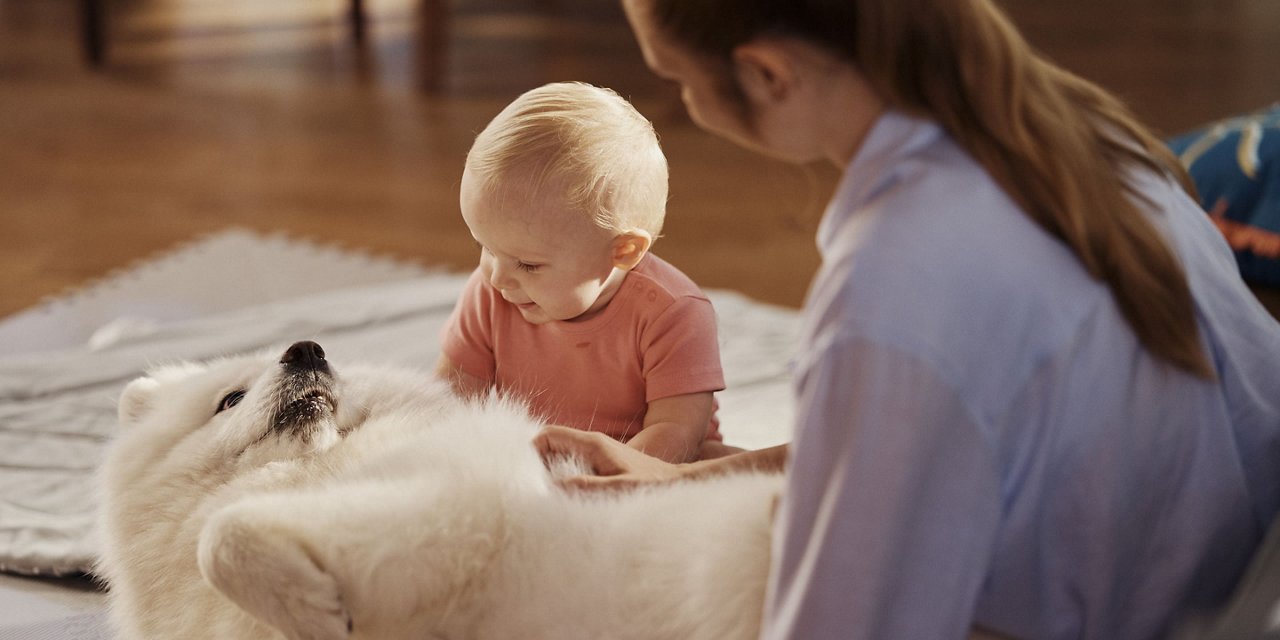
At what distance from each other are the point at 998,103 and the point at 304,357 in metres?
0.73

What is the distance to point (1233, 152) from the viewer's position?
6.51ft

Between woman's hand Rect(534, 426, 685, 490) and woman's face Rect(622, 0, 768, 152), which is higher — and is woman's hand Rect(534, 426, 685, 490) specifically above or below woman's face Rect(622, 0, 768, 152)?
below

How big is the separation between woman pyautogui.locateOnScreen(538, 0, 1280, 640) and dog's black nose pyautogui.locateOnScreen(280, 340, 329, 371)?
0.53m

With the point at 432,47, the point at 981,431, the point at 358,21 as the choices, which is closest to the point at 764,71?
the point at 981,431

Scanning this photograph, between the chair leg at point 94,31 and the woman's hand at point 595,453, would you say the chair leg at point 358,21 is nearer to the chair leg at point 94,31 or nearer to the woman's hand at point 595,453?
the chair leg at point 94,31

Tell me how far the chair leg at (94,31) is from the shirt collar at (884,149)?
407 cm

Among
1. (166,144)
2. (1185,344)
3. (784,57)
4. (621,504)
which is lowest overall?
(166,144)

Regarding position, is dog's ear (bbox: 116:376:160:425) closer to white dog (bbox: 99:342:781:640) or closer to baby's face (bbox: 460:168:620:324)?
white dog (bbox: 99:342:781:640)

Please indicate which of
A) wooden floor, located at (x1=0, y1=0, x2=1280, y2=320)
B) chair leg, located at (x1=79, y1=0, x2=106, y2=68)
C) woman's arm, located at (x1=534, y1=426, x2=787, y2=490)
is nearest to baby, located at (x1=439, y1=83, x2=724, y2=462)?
woman's arm, located at (x1=534, y1=426, x2=787, y2=490)

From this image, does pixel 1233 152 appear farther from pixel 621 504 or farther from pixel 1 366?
pixel 1 366

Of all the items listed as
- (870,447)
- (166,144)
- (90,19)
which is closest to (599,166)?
(870,447)

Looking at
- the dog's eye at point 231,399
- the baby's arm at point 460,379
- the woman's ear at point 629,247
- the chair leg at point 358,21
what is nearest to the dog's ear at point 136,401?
the dog's eye at point 231,399

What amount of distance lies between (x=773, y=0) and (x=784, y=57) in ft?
0.13

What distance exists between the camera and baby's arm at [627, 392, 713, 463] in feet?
4.27
